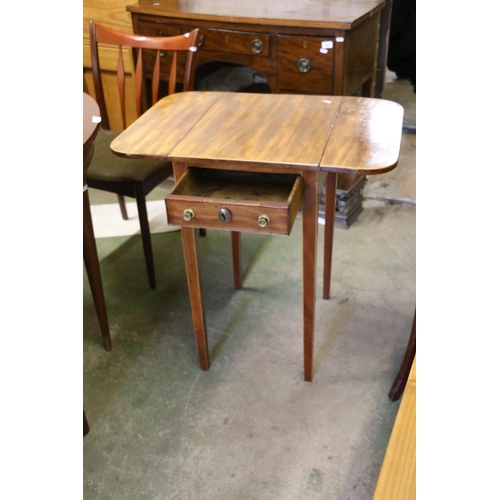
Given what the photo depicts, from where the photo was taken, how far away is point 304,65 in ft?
6.59

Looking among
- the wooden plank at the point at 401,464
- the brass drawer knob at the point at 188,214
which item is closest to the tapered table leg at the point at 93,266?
the brass drawer knob at the point at 188,214

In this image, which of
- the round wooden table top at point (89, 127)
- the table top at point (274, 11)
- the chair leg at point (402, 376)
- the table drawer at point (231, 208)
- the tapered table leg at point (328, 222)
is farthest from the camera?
the table top at point (274, 11)

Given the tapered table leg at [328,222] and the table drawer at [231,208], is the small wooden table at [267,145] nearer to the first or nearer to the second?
the table drawer at [231,208]

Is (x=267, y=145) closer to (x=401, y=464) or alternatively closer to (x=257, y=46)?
(x=401, y=464)

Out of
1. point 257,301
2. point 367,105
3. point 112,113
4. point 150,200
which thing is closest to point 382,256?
point 257,301

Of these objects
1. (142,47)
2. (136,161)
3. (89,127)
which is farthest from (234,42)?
(89,127)

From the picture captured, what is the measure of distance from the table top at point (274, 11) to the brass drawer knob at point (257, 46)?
71 mm

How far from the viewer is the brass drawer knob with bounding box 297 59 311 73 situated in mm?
2002

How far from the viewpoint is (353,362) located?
5.56 ft

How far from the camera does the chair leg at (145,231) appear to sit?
5.97 feet

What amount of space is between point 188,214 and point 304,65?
100 centimetres

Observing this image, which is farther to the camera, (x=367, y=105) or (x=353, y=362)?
(x=353, y=362)

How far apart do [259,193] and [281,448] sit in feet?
2.17

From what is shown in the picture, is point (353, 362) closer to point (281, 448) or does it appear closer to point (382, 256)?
point (281, 448)
